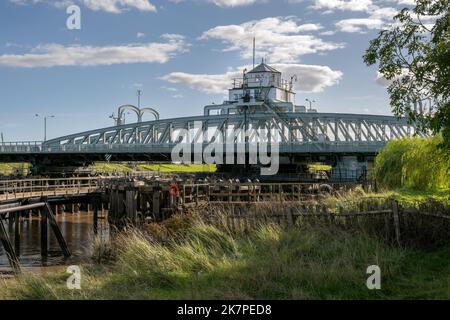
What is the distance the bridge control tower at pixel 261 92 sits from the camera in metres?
88.4

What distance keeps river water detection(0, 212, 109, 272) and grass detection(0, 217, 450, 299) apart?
29.2 feet

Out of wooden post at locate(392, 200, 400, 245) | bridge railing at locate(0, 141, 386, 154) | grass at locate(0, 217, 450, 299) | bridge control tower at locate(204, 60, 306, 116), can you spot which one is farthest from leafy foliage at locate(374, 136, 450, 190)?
bridge control tower at locate(204, 60, 306, 116)

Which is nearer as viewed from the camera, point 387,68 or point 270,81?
→ point 387,68

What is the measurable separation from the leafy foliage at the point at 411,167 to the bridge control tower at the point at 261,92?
5082 cm

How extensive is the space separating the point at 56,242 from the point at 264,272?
1137 inches

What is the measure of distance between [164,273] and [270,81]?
280 feet

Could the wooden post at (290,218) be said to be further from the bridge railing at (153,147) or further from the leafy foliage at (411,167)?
the bridge railing at (153,147)

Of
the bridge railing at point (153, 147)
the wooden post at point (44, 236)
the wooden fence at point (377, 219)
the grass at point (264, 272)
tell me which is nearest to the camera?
the grass at point (264, 272)

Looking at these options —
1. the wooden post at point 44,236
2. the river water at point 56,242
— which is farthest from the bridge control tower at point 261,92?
the wooden post at point 44,236

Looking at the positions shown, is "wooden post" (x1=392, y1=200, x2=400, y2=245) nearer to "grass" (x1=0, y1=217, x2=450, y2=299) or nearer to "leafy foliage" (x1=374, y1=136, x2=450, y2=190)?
"grass" (x1=0, y1=217, x2=450, y2=299)

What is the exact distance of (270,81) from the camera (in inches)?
3821

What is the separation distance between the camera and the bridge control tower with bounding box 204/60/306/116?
290ft

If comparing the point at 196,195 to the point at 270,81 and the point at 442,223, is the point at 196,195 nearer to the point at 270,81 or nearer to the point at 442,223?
the point at 442,223
